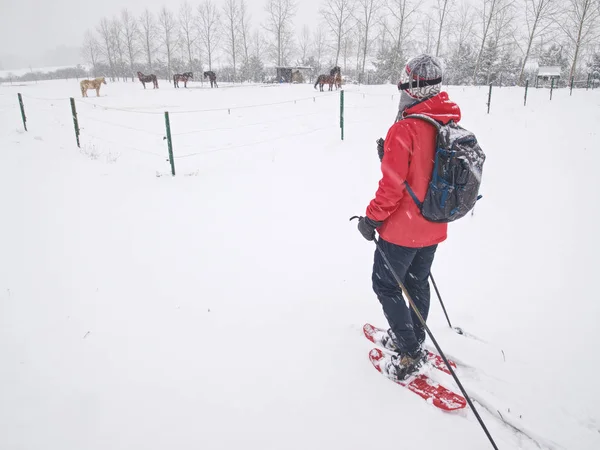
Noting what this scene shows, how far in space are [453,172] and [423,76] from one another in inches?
23.4

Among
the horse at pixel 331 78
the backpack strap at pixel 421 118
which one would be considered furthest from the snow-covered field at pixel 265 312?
the horse at pixel 331 78

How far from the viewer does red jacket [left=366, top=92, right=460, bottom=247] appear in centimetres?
190

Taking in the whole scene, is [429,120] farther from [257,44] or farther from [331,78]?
[257,44]

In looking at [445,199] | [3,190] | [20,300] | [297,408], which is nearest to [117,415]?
[297,408]

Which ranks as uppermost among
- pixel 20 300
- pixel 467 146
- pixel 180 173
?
pixel 467 146

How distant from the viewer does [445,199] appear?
1927mm

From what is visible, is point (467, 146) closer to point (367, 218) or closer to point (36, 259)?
point (367, 218)

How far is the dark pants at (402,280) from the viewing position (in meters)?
2.22

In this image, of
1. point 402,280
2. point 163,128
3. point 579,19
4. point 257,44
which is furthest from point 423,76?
point 257,44

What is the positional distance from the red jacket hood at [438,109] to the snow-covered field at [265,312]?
1.90 metres

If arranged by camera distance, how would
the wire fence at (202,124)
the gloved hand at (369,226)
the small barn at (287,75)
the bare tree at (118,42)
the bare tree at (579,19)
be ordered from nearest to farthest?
the gloved hand at (369,226)
the wire fence at (202,124)
the bare tree at (579,19)
the small barn at (287,75)
the bare tree at (118,42)

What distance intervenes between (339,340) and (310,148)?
712 centimetres

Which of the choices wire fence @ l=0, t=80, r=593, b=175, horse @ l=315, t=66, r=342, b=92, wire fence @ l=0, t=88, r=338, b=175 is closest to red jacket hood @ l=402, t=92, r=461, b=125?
wire fence @ l=0, t=80, r=593, b=175

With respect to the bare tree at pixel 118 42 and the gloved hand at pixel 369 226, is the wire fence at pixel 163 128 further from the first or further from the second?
the bare tree at pixel 118 42
